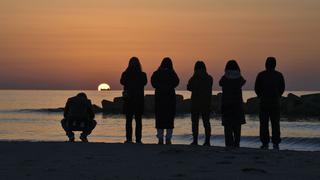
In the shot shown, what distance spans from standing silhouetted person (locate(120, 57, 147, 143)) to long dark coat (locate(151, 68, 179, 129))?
34 cm

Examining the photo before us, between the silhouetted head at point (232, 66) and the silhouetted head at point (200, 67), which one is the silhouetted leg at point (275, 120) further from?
the silhouetted head at point (200, 67)

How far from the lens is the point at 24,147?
38.6ft

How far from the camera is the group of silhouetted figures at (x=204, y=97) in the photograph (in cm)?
1300

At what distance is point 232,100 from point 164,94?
147cm

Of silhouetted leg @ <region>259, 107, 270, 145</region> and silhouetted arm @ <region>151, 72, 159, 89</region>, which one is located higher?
silhouetted arm @ <region>151, 72, 159, 89</region>

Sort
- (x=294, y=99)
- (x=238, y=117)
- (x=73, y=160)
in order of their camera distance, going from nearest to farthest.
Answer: (x=73, y=160), (x=238, y=117), (x=294, y=99)

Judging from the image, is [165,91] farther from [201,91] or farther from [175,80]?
[201,91]

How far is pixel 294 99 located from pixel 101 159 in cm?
5151

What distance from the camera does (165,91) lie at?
1327cm

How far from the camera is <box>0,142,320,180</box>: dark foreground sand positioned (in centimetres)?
835

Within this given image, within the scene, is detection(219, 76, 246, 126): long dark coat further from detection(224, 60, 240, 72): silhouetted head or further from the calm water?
the calm water

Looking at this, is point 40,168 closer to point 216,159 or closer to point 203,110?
point 216,159

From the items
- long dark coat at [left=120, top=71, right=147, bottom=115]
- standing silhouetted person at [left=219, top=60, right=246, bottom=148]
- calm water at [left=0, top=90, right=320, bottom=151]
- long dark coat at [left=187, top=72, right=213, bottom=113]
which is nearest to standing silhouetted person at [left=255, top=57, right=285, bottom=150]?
standing silhouetted person at [left=219, top=60, right=246, bottom=148]

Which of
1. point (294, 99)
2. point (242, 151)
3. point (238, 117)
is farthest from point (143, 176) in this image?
point (294, 99)
